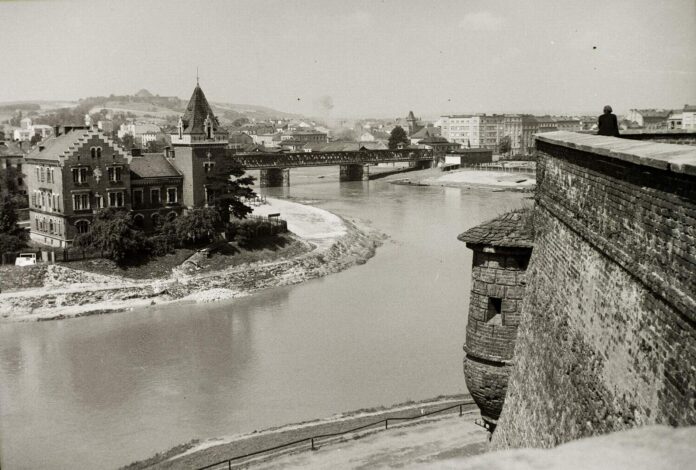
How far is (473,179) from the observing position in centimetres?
10469

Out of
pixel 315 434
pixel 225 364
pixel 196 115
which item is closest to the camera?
pixel 315 434

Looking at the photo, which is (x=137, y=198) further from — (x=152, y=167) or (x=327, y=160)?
(x=327, y=160)

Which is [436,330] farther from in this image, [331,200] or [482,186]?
[482,186]

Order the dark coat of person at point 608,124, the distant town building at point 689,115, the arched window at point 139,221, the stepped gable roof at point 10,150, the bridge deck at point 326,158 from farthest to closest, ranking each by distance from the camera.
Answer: the distant town building at point 689,115, the bridge deck at point 326,158, the stepped gable roof at point 10,150, the arched window at point 139,221, the dark coat of person at point 608,124

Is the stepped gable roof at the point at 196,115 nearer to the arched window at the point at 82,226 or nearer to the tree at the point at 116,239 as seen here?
the tree at the point at 116,239

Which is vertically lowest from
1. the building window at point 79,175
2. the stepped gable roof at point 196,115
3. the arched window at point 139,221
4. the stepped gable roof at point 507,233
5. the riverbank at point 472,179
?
the riverbank at point 472,179

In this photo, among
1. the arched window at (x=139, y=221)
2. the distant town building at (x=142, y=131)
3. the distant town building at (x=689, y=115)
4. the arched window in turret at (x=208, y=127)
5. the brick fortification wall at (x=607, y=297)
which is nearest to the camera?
the brick fortification wall at (x=607, y=297)

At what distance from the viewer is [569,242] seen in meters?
9.09

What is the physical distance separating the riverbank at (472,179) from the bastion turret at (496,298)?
267ft

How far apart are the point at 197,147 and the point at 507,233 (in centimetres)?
4093

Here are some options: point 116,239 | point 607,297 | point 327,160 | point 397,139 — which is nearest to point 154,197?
point 116,239

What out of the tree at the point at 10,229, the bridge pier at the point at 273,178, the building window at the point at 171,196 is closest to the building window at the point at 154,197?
the building window at the point at 171,196

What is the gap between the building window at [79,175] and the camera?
147ft

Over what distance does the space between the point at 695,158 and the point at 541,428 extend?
4750 mm
